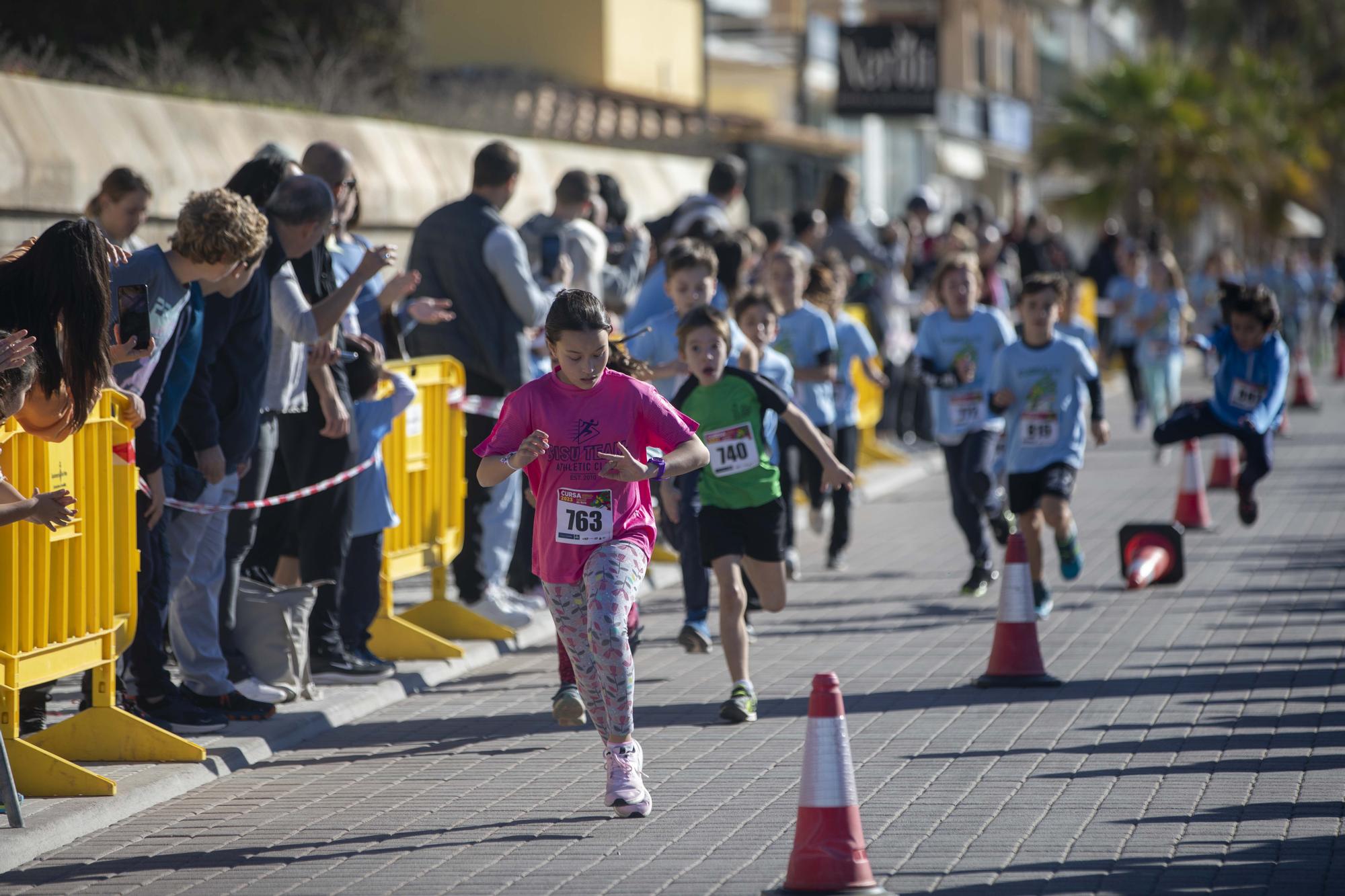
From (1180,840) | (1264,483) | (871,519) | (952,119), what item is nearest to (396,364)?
(1180,840)

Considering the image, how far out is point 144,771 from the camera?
23.0 feet

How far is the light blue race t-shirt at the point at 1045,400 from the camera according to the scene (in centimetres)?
1055

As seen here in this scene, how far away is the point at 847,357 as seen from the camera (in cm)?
1225

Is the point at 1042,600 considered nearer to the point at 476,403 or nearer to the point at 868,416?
the point at 476,403

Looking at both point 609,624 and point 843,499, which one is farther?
point 843,499

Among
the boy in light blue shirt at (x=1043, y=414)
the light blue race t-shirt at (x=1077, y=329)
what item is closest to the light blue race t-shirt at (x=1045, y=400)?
the boy in light blue shirt at (x=1043, y=414)

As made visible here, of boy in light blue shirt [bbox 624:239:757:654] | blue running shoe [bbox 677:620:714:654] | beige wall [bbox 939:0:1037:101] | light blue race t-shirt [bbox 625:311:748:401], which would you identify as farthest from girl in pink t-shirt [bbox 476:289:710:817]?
beige wall [bbox 939:0:1037:101]

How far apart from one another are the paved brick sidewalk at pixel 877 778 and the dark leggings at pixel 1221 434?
41.2 inches

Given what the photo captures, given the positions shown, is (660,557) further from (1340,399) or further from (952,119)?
(952,119)

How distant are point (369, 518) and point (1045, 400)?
367 centimetres

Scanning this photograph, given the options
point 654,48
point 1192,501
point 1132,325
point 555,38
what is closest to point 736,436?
point 1192,501

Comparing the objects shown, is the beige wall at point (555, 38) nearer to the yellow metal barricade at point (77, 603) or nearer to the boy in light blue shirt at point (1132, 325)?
the boy in light blue shirt at point (1132, 325)

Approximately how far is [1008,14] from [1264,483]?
3801cm

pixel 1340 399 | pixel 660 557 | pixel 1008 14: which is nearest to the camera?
pixel 660 557
